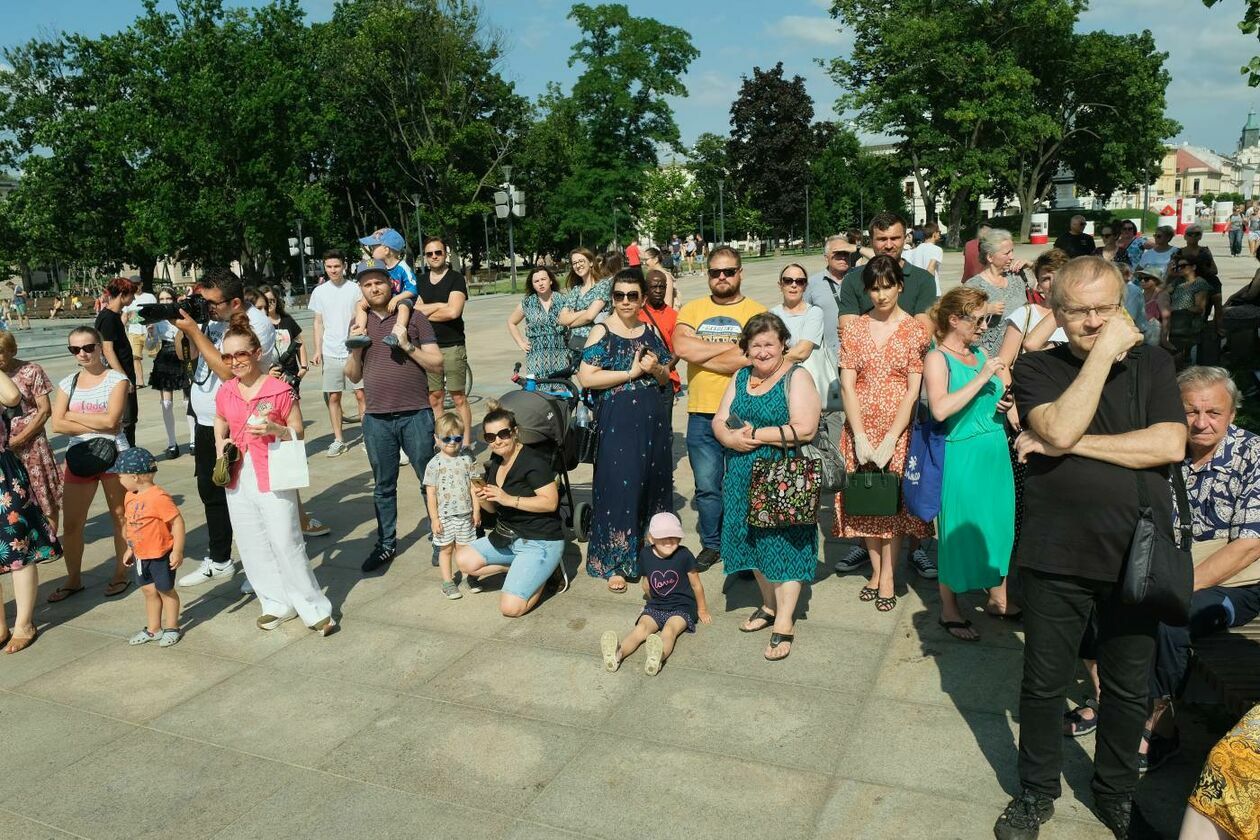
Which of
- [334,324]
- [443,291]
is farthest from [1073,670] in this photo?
[334,324]

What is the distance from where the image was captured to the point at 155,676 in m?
4.89

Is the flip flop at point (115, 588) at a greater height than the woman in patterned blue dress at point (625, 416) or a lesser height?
lesser

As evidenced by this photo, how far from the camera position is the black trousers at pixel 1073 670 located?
9.93 feet

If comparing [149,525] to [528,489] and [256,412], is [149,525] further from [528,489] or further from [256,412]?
[528,489]

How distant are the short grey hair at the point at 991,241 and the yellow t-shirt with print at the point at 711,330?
4.88ft

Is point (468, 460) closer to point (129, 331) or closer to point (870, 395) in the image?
point (870, 395)

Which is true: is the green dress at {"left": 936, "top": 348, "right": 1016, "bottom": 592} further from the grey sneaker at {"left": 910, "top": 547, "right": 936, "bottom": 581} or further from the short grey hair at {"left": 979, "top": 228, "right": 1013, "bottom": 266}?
the short grey hair at {"left": 979, "top": 228, "right": 1013, "bottom": 266}

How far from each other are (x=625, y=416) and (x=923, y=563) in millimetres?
2040

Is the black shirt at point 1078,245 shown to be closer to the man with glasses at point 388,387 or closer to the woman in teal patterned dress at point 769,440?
the woman in teal patterned dress at point 769,440

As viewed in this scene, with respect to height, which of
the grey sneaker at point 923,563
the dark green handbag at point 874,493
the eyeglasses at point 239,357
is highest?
the eyeglasses at point 239,357

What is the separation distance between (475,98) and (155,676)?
4934cm

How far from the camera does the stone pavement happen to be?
11.4 ft

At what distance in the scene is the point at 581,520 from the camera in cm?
628

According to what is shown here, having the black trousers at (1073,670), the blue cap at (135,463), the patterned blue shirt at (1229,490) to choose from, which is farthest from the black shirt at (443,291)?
the black trousers at (1073,670)
